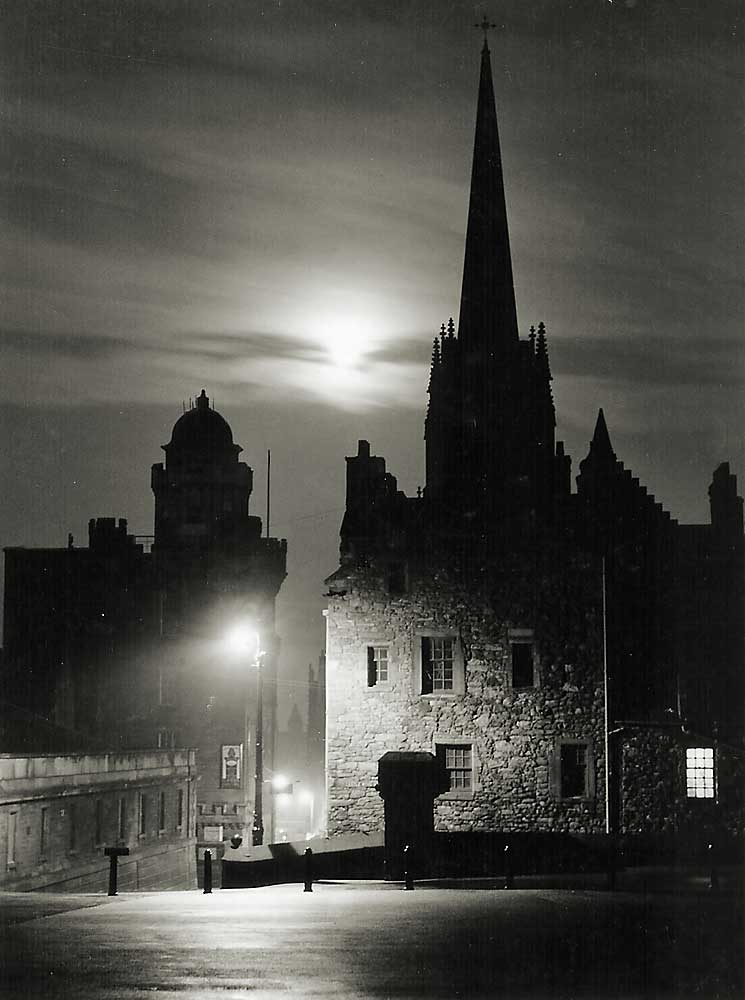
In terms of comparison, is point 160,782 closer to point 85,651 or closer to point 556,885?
point 85,651

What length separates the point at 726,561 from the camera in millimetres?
53719

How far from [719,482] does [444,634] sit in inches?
905

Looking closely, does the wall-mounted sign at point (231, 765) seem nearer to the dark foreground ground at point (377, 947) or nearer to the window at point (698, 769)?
the window at point (698, 769)

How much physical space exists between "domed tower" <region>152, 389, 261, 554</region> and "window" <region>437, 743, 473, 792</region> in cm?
3488

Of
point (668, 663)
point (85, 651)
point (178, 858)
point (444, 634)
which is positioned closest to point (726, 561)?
point (668, 663)

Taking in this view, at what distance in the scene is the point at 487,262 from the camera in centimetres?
6206

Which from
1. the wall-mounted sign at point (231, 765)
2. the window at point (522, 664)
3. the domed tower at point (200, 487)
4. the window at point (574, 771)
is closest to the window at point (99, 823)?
the window at point (522, 664)

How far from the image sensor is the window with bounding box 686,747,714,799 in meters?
34.8

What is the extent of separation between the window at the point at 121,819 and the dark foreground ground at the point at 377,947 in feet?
90.8

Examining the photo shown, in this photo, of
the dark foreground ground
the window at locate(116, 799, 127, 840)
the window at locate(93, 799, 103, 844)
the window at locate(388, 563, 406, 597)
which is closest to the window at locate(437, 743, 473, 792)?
the window at locate(388, 563, 406, 597)

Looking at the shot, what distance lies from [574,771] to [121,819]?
1822 cm

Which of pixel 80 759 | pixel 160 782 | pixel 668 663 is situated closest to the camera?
pixel 80 759

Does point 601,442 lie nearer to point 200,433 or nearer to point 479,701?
point 200,433

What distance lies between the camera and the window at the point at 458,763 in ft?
118
